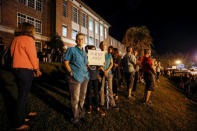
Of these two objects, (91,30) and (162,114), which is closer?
(162,114)

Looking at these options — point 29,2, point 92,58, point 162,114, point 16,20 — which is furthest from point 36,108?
point 29,2

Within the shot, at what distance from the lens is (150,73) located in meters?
3.84

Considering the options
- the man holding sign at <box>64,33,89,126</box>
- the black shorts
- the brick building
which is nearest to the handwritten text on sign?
the man holding sign at <box>64,33,89,126</box>

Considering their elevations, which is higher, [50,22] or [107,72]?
[50,22]

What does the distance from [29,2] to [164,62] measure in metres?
30.3

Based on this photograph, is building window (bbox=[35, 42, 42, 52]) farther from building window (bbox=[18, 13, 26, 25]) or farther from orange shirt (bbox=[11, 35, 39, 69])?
orange shirt (bbox=[11, 35, 39, 69])

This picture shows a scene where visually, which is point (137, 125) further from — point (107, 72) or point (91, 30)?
point (91, 30)

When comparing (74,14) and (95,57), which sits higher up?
(74,14)

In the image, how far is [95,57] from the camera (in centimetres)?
280

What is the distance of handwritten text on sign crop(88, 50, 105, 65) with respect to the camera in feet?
9.07

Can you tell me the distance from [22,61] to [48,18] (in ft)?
61.7

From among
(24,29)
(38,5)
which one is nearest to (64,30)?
(38,5)

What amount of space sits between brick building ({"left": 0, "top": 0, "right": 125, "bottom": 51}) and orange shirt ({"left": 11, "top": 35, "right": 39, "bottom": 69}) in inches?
585

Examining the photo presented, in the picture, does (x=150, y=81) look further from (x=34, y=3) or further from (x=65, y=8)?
(x=65, y=8)
